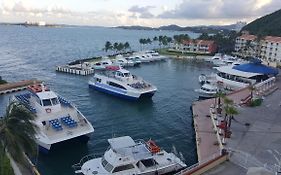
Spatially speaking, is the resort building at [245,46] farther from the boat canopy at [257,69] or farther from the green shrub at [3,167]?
the green shrub at [3,167]

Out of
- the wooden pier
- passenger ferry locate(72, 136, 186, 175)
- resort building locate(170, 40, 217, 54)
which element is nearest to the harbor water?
the wooden pier

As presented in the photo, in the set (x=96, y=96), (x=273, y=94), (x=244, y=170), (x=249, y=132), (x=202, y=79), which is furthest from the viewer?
(x=202, y=79)

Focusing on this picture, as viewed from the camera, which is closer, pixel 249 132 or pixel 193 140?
pixel 249 132

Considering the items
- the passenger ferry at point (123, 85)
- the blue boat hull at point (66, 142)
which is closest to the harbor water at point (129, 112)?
the blue boat hull at point (66, 142)

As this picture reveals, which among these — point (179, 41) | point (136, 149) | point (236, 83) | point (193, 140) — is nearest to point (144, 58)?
point (179, 41)

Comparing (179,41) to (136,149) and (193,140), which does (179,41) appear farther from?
(136,149)

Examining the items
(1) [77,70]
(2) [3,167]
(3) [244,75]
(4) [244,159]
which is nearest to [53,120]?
(2) [3,167]

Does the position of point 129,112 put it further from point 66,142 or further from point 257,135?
point 257,135
